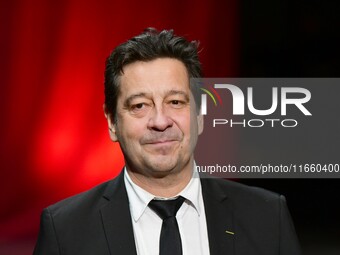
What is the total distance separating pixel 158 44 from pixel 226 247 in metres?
0.53

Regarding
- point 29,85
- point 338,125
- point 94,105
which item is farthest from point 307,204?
point 29,85

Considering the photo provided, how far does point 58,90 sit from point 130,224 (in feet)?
6.92

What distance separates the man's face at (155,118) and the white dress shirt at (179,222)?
6 centimetres

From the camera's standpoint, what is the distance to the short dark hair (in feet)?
5.21

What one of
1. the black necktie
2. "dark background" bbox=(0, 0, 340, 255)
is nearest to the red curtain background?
"dark background" bbox=(0, 0, 340, 255)

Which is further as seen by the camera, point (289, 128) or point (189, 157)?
point (289, 128)

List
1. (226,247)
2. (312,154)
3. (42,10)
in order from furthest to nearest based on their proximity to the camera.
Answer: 1. (42,10)
2. (312,154)
3. (226,247)

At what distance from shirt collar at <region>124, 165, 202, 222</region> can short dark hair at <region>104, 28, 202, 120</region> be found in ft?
0.62

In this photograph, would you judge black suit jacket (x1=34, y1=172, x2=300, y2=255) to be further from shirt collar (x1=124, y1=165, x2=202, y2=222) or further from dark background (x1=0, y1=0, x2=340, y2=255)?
dark background (x1=0, y1=0, x2=340, y2=255)

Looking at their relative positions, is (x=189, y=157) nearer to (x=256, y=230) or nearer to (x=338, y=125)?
(x=256, y=230)

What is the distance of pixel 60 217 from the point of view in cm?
155

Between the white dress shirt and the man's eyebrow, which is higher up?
the man's eyebrow

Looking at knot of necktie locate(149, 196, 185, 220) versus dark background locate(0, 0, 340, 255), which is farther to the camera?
dark background locate(0, 0, 340, 255)

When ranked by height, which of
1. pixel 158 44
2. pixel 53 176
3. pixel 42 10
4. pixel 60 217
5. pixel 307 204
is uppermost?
pixel 42 10
